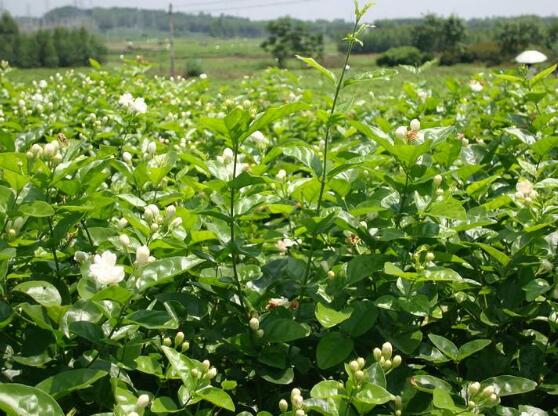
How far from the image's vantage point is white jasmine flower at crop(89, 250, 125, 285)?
4.20 ft

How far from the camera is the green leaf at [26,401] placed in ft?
3.51

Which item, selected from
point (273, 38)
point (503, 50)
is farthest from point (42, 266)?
point (273, 38)

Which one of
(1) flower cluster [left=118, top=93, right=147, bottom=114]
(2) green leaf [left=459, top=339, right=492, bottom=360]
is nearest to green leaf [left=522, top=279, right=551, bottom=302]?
(2) green leaf [left=459, top=339, right=492, bottom=360]

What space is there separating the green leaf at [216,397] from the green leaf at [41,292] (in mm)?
386

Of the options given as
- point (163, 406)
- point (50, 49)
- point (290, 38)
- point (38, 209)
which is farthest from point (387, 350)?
point (290, 38)

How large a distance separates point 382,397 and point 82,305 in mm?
693

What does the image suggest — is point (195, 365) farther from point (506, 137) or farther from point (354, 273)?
point (506, 137)

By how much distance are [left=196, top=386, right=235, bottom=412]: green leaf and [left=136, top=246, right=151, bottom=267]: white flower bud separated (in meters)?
0.31

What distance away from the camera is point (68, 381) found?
3.94ft

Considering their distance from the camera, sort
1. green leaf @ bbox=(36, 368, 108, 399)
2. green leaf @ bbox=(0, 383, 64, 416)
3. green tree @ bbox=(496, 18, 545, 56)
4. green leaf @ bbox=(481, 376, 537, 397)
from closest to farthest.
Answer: green leaf @ bbox=(0, 383, 64, 416) → green leaf @ bbox=(36, 368, 108, 399) → green leaf @ bbox=(481, 376, 537, 397) → green tree @ bbox=(496, 18, 545, 56)

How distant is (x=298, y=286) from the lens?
1635 mm

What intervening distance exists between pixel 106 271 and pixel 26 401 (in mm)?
307

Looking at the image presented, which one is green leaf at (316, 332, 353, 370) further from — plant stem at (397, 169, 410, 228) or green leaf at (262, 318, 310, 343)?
plant stem at (397, 169, 410, 228)

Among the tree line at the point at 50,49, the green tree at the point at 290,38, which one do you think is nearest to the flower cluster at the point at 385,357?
the tree line at the point at 50,49
